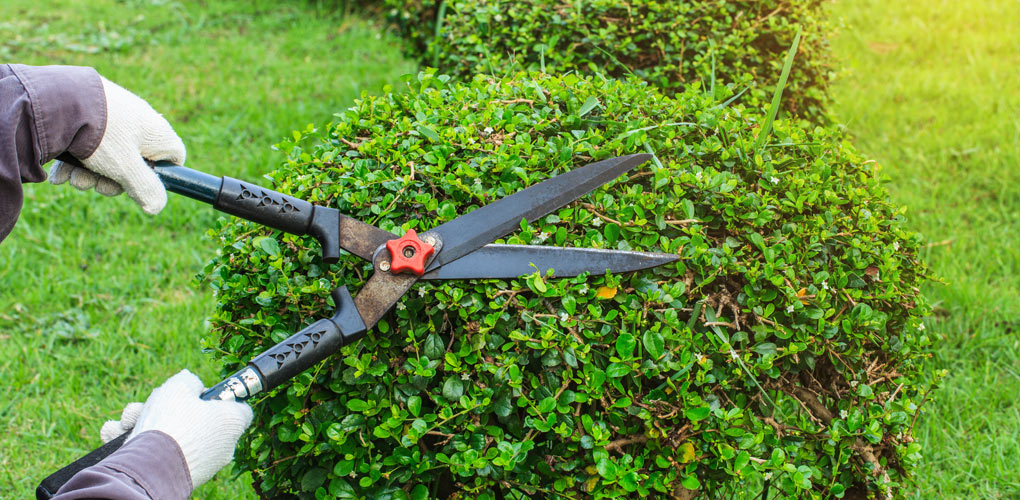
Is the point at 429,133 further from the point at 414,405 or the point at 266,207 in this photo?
the point at 414,405

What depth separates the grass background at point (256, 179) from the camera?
309cm

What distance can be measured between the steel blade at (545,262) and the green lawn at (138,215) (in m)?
1.05

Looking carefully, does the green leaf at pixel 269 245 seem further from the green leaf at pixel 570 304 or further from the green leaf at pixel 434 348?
the green leaf at pixel 570 304

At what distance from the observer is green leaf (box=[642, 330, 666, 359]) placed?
170cm

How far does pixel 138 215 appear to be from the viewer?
14.6 feet

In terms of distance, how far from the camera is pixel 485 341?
5.66ft

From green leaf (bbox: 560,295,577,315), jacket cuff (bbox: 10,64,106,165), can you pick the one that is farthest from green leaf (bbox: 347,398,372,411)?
jacket cuff (bbox: 10,64,106,165)

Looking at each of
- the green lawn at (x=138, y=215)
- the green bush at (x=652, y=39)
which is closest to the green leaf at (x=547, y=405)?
the green lawn at (x=138, y=215)

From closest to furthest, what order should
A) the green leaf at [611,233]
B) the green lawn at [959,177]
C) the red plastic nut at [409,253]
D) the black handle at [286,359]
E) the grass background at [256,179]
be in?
1. the black handle at [286,359]
2. the red plastic nut at [409,253]
3. the green leaf at [611,233]
4. the green lawn at [959,177]
5. the grass background at [256,179]

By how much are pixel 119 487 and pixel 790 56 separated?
1970 mm

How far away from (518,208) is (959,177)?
391 cm

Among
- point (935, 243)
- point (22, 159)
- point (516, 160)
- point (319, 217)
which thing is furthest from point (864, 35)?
point (22, 159)

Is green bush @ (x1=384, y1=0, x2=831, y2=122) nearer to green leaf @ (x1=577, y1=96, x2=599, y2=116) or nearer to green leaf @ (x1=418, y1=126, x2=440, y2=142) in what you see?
green leaf @ (x1=577, y1=96, x2=599, y2=116)

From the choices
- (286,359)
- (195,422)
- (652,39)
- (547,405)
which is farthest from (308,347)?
(652,39)
